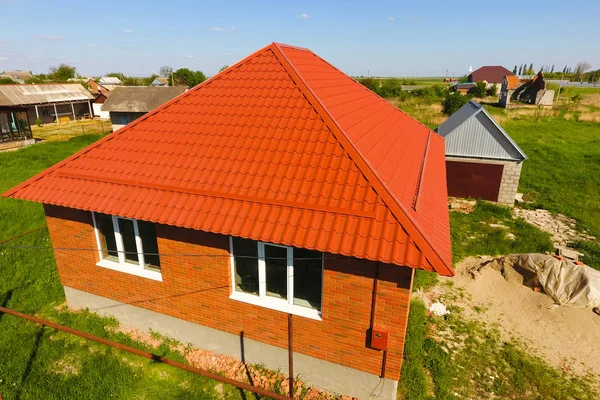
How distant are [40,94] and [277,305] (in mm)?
48542

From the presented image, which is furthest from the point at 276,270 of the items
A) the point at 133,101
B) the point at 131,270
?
the point at 133,101

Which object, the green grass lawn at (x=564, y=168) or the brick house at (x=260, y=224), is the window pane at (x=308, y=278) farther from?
the green grass lawn at (x=564, y=168)

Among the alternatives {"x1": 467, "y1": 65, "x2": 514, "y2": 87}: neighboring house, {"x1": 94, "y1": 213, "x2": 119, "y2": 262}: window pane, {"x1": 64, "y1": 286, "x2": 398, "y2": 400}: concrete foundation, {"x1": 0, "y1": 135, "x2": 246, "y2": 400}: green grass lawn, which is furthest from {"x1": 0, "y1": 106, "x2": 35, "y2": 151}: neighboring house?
{"x1": 467, "y1": 65, "x2": 514, "y2": 87}: neighboring house

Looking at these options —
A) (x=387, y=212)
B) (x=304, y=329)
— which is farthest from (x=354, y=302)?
(x=387, y=212)

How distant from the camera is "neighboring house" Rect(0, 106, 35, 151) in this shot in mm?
30281

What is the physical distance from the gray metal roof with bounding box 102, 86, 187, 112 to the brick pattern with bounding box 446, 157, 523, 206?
1261 inches

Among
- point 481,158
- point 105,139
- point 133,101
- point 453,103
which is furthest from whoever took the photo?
point 453,103

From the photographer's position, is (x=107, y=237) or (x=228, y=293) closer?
(x=228, y=293)

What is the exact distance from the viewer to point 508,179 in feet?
53.6

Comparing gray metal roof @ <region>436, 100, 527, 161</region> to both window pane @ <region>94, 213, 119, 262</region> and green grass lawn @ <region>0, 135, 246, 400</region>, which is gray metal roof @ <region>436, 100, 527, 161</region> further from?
window pane @ <region>94, 213, 119, 262</region>

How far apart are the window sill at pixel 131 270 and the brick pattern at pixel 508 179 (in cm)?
1466

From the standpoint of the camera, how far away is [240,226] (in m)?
5.86

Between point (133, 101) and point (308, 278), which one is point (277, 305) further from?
point (133, 101)

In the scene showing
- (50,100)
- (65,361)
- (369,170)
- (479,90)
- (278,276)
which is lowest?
(65,361)
